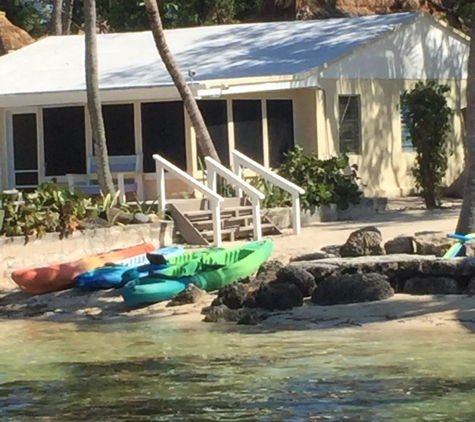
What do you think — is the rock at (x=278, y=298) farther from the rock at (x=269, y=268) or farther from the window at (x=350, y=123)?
the window at (x=350, y=123)

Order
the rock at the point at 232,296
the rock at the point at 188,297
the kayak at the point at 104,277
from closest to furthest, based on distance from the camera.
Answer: the rock at the point at 232,296 → the rock at the point at 188,297 → the kayak at the point at 104,277

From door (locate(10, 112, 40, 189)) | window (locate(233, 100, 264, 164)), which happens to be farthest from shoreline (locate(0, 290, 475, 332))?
door (locate(10, 112, 40, 189))

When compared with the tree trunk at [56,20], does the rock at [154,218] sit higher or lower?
lower

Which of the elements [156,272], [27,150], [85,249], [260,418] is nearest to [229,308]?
[156,272]

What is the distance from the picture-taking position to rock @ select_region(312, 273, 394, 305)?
13617 mm

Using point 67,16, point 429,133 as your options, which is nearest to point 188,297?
point 429,133

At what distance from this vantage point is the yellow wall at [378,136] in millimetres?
24172

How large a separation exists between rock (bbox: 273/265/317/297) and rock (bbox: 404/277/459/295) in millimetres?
1135

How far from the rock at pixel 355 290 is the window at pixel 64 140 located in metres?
10.6

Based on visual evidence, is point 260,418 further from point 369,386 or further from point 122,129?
point 122,129

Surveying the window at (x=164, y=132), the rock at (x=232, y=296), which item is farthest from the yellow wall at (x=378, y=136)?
the rock at (x=232, y=296)

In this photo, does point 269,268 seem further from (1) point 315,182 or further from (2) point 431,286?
(1) point 315,182

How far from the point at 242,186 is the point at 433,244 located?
464 cm

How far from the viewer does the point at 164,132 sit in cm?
2267
